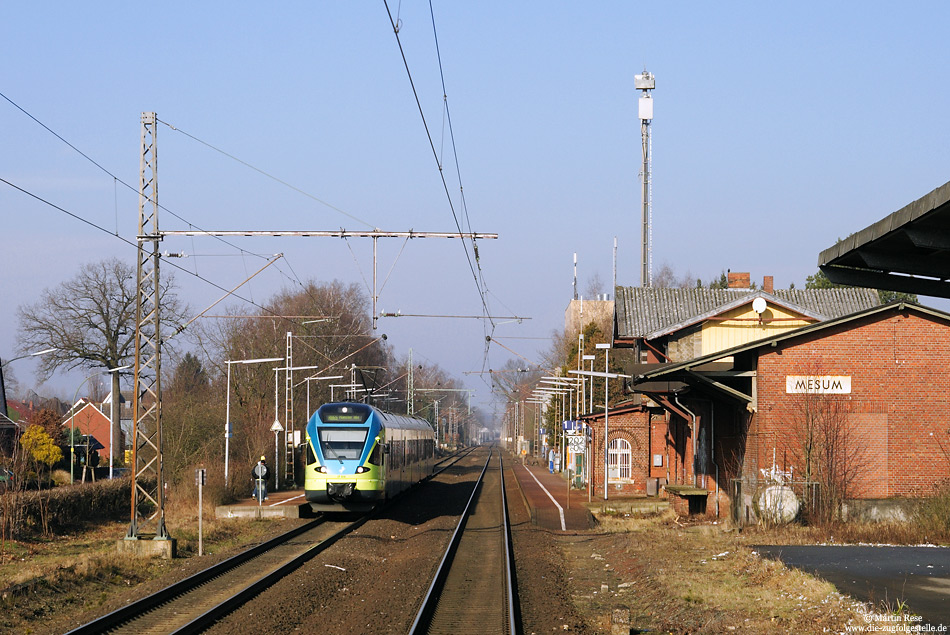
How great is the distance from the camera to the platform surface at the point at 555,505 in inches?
1046

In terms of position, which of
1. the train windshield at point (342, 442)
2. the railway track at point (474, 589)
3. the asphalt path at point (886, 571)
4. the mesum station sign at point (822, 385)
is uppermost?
the mesum station sign at point (822, 385)

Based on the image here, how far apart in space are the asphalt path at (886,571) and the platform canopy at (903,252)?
349 centimetres

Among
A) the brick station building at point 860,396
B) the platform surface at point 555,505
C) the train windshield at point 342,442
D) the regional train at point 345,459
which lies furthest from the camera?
the platform surface at point 555,505

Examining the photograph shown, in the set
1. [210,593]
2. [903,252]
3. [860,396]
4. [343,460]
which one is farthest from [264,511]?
[903,252]

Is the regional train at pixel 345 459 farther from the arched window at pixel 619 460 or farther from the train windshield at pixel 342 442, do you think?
the arched window at pixel 619 460

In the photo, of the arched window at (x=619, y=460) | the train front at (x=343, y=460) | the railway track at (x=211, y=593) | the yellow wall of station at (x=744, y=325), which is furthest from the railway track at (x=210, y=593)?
the arched window at (x=619, y=460)

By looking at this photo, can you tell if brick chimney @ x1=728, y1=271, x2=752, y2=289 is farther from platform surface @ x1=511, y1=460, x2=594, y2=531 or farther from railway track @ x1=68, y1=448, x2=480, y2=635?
railway track @ x1=68, y1=448, x2=480, y2=635

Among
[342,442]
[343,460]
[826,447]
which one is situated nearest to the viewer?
[826,447]

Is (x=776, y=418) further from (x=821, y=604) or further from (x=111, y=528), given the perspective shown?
(x=111, y=528)

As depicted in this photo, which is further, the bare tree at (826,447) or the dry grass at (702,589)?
the bare tree at (826,447)

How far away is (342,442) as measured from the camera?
26.2 metres

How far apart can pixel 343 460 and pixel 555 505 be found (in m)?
9.46

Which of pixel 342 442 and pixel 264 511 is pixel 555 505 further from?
pixel 264 511

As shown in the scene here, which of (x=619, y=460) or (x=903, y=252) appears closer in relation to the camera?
(x=903, y=252)
